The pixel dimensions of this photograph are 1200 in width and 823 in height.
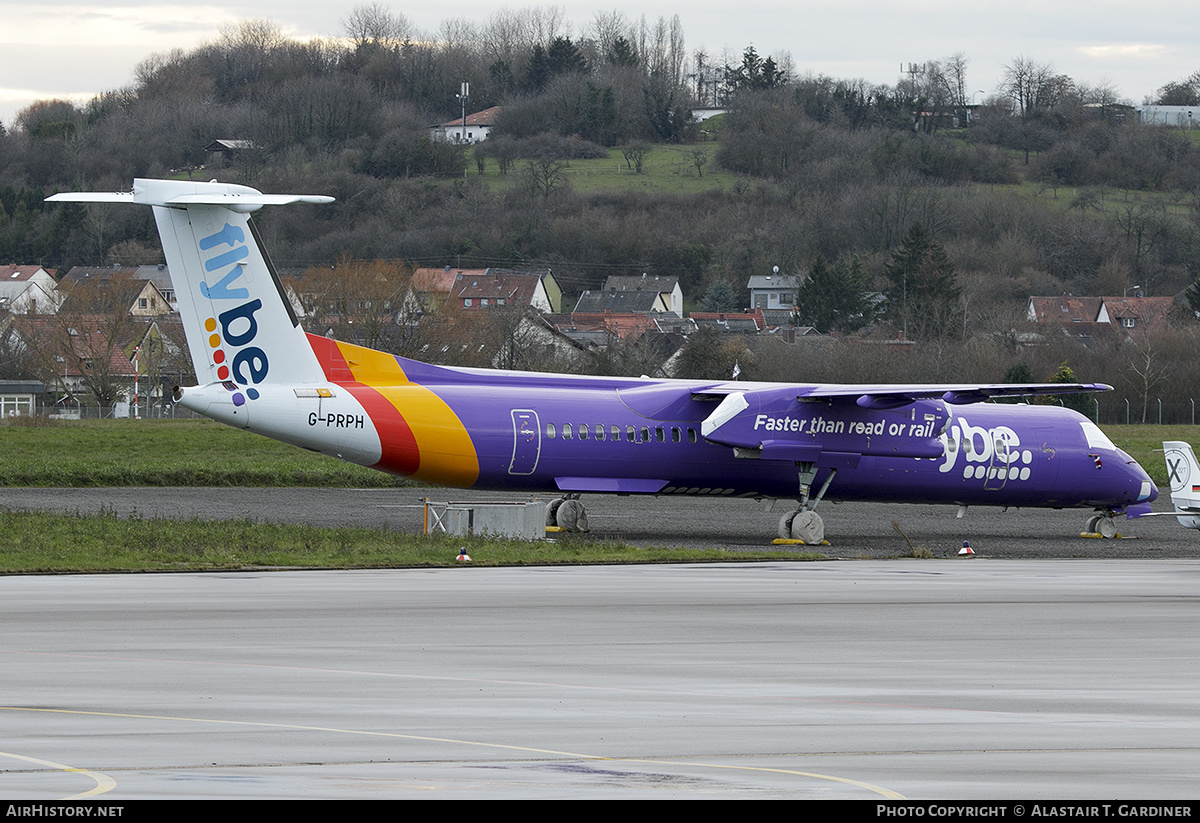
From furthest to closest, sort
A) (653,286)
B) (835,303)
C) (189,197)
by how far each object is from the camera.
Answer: (653,286) → (835,303) → (189,197)

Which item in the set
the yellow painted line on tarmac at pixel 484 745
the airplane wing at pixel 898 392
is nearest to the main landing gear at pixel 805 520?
the airplane wing at pixel 898 392

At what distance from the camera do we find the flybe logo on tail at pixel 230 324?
87.9ft

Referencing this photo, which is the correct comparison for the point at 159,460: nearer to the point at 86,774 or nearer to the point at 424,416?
the point at 424,416

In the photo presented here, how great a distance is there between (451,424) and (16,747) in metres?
19.4

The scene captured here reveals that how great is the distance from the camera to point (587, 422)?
29078 millimetres

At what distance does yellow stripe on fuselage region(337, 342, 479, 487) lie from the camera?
1088 inches

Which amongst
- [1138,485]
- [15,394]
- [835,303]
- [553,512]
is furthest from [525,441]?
[835,303]

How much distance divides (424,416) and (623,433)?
4157 millimetres

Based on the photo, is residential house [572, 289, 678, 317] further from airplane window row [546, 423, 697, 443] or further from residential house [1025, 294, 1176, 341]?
airplane window row [546, 423, 697, 443]

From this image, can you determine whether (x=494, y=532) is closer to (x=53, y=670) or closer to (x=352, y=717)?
(x=53, y=670)

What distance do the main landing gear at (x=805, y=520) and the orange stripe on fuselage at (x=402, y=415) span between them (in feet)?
21.4

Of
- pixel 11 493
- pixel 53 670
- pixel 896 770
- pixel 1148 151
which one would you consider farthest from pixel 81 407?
pixel 1148 151

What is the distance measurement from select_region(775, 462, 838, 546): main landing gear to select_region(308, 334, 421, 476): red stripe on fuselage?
7661 millimetres

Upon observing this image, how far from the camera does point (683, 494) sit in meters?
30.6
